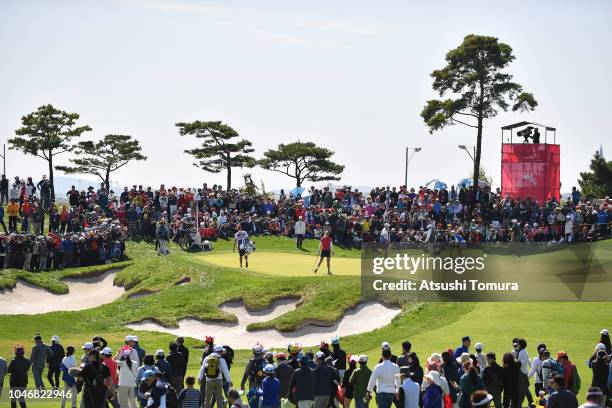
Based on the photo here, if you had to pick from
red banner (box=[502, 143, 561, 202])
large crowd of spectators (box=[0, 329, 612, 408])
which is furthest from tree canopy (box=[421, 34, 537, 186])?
large crowd of spectators (box=[0, 329, 612, 408])

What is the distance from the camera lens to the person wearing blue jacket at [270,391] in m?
20.4

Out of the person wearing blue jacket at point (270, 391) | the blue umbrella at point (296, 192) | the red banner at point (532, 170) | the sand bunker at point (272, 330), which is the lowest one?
the sand bunker at point (272, 330)

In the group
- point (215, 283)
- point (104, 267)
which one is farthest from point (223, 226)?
point (215, 283)

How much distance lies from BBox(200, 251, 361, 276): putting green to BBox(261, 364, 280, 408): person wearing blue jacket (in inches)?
971

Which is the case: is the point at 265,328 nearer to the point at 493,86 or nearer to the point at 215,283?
the point at 215,283

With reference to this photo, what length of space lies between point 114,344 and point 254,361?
16.4 m

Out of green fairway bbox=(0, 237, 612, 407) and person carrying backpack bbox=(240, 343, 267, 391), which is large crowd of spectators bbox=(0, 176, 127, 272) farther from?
person carrying backpack bbox=(240, 343, 267, 391)

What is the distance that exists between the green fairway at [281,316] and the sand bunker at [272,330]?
327 millimetres

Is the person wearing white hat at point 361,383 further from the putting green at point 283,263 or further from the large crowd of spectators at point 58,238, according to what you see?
the large crowd of spectators at point 58,238

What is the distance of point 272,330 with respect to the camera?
39250 millimetres

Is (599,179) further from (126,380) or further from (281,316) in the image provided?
(126,380)

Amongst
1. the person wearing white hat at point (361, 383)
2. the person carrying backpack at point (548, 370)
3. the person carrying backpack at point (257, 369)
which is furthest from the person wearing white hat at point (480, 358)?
the person carrying backpack at point (257, 369)

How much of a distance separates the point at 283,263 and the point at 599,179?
187ft

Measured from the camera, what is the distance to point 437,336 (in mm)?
34375
